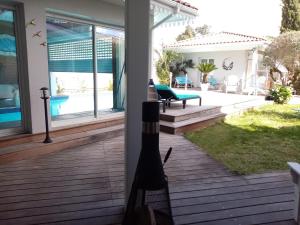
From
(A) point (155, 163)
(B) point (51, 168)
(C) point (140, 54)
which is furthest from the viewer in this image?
(B) point (51, 168)

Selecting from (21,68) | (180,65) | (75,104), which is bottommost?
(75,104)

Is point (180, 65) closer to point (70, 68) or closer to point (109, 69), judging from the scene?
point (109, 69)

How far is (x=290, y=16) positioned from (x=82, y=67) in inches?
538

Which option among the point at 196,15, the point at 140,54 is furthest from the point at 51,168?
the point at 196,15

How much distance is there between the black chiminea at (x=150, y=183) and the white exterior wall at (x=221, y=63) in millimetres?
11951

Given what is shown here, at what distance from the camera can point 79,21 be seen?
4.79 m

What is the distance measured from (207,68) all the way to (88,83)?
25.5 ft

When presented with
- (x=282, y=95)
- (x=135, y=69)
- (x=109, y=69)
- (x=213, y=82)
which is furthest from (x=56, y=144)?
(x=213, y=82)

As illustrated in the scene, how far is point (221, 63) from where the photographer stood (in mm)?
13531

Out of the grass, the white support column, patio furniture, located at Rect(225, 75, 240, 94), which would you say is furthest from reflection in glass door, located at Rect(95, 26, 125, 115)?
patio furniture, located at Rect(225, 75, 240, 94)

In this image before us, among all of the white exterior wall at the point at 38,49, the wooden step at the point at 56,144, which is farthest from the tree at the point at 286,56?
the white exterior wall at the point at 38,49

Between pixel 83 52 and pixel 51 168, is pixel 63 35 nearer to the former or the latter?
pixel 83 52

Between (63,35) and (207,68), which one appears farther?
(207,68)

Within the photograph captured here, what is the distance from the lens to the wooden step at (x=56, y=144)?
3562mm
